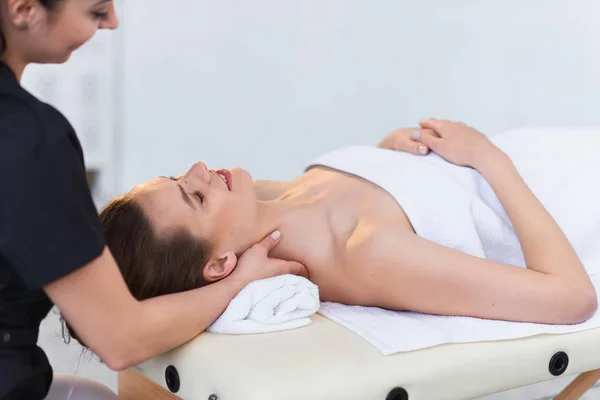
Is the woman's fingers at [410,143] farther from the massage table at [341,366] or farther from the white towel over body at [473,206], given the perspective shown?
the massage table at [341,366]

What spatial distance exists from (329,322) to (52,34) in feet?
2.39

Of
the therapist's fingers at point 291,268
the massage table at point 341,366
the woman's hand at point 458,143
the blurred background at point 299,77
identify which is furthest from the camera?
the blurred background at point 299,77

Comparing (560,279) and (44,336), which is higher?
(560,279)

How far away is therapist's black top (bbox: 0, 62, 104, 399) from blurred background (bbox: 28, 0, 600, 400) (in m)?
2.75

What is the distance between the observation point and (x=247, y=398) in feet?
4.07

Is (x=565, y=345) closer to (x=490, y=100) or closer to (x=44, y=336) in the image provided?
(x=44, y=336)

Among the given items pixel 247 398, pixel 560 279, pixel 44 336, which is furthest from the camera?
pixel 44 336

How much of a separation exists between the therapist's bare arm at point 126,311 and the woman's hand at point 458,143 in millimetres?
622

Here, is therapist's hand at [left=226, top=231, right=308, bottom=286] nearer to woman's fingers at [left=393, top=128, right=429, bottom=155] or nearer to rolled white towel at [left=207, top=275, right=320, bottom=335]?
rolled white towel at [left=207, top=275, right=320, bottom=335]

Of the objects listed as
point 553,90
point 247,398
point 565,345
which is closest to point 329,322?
point 247,398

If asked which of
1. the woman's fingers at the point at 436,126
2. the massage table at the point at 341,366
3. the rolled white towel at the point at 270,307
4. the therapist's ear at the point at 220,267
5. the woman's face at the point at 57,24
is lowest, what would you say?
the massage table at the point at 341,366

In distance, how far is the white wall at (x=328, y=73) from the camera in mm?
3777

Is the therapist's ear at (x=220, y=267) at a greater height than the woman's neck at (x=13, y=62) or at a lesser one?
lesser

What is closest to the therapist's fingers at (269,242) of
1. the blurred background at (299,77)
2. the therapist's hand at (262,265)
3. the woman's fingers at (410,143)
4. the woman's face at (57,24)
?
the therapist's hand at (262,265)
